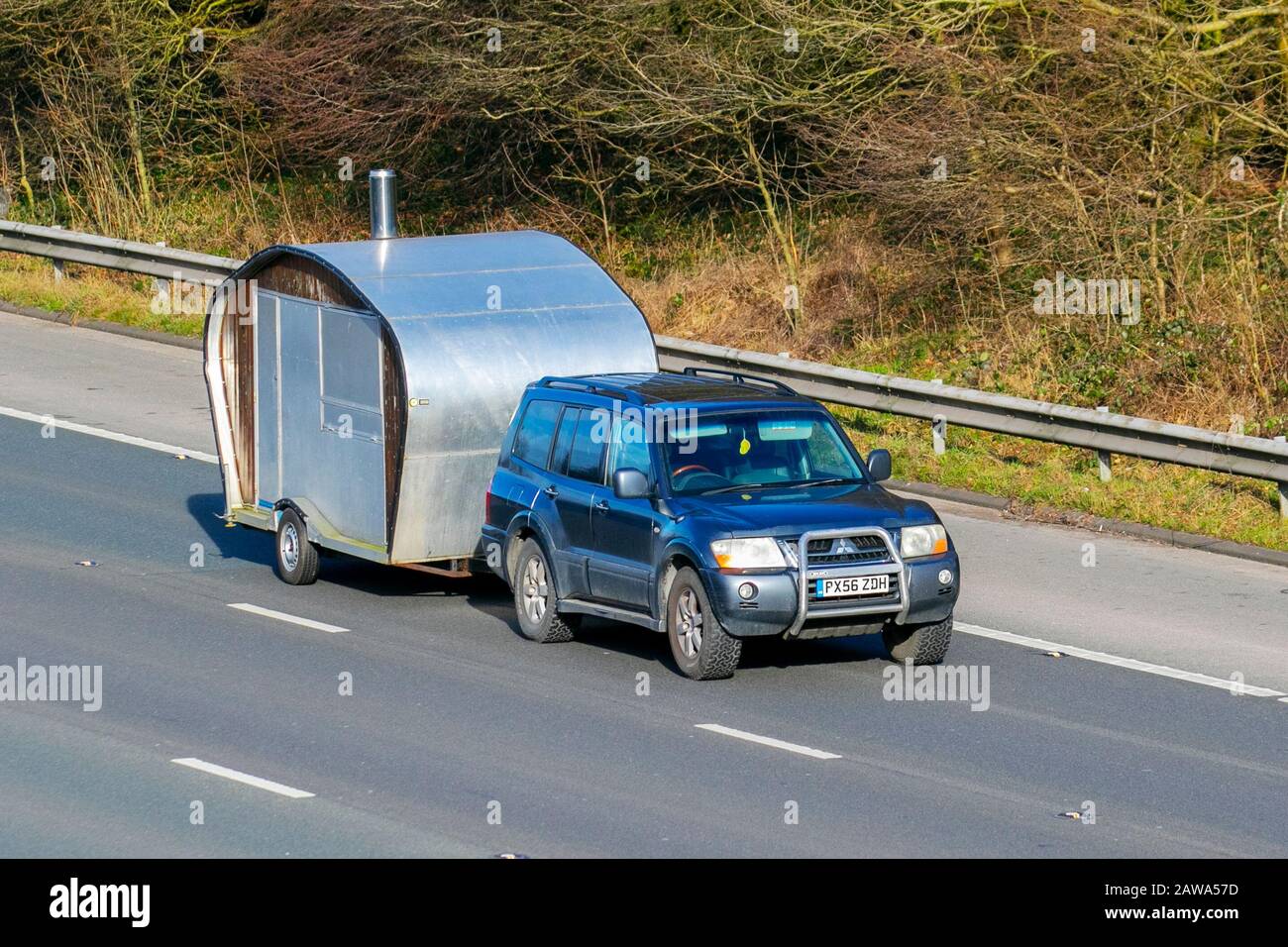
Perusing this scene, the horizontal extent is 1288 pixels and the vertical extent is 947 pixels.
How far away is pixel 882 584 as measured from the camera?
12.2m

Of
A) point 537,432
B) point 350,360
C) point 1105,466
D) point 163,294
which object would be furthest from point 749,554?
point 163,294

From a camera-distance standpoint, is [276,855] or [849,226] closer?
[276,855]

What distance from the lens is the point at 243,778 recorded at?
10.5 metres

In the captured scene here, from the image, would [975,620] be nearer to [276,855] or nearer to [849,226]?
[276,855]

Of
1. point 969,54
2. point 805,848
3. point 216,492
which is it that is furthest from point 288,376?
point 969,54

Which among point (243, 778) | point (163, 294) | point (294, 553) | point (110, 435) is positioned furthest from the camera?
point (163, 294)

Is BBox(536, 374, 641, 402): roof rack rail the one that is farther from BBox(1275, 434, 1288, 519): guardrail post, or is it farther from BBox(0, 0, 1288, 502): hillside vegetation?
BBox(0, 0, 1288, 502): hillside vegetation

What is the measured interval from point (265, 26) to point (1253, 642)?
1991cm

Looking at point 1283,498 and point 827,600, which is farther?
point 1283,498

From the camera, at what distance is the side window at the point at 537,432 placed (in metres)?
13.9

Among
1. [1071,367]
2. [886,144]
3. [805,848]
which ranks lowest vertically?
[805,848]

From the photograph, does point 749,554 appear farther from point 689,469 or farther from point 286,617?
point 286,617

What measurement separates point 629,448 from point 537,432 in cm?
106

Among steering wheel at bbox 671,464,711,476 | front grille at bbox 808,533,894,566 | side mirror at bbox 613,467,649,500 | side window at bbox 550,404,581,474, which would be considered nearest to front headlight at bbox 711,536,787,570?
front grille at bbox 808,533,894,566
